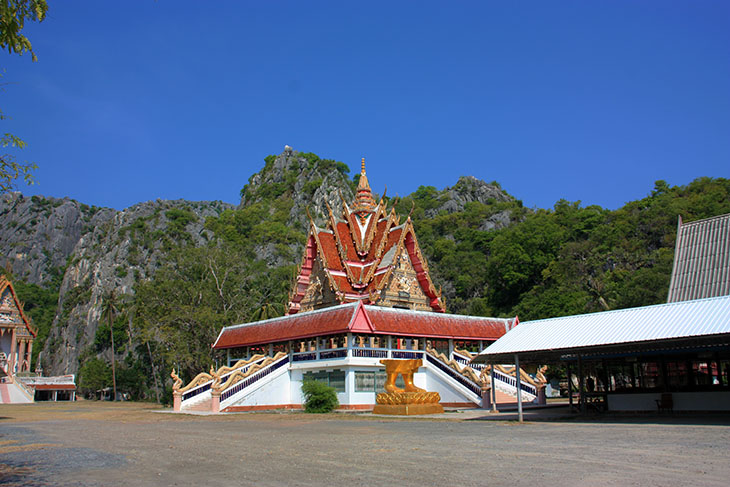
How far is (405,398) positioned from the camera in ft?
71.3

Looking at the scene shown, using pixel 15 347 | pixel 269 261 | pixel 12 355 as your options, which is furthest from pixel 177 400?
pixel 269 261

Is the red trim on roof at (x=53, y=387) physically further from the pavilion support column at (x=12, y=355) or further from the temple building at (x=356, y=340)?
the temple building at (x=356, y=340)

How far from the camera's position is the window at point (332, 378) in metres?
26.2

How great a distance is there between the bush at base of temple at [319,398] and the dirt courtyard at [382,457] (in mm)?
9898

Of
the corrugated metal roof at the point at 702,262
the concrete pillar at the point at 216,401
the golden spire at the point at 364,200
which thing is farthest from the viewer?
the golden spire at the point at 364,200

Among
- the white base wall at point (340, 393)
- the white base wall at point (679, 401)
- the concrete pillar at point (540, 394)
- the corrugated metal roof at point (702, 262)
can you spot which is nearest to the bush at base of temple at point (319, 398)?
the white base wall at point (340, 393)

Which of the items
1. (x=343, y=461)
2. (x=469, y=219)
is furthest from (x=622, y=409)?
(x=469, y=219)

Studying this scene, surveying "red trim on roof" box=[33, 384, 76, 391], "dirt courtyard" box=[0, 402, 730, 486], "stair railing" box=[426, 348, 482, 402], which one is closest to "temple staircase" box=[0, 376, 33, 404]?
"red trim on roof" box=[33, 384, 76, 391]

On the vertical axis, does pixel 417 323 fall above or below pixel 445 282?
below

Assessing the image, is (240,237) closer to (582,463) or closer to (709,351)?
(709,351)

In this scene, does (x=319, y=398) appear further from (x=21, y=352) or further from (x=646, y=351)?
(x=21, y=352)

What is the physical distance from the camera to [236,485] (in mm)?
6891

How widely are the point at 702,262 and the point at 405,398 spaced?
16.6 m

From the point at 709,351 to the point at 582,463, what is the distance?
11927 mm
